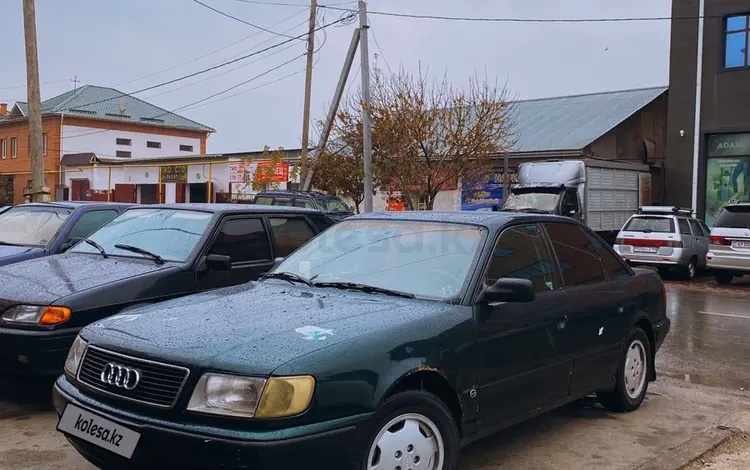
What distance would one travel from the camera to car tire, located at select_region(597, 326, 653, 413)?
5.75m

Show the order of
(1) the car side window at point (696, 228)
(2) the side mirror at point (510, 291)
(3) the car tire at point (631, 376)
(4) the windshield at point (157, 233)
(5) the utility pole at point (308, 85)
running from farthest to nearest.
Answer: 1. (5) the utility pole at point (308, 85)
2. (1) the car side window at point (696, 228)
3. (4) the windshield at point (157, 233)
4. (3) the car tire at point (631, 376)
5. (2) the side mirror at point (510, 291)

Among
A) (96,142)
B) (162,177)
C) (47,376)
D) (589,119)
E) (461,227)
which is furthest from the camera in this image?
(96,142)

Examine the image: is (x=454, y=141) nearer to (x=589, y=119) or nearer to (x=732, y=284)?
(x=732, y=284)

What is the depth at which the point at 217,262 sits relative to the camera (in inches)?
236

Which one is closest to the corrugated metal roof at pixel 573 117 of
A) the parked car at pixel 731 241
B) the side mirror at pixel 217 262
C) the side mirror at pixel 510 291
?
the parked car at pixel 731 241

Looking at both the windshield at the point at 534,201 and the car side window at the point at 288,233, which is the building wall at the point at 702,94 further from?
the car side window at the point at 288,233

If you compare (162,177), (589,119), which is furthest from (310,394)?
(162,177)

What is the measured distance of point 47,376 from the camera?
5.27 meters

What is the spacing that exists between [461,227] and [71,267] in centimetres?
336

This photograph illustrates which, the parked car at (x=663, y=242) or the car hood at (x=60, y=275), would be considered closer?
the car hood at (x=60, y=275)

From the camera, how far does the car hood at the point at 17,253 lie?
24.6ft

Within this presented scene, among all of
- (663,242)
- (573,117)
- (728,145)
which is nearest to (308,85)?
(573,117)

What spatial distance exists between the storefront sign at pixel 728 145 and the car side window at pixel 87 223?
1993 cm

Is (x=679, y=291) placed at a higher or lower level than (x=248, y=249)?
lower
